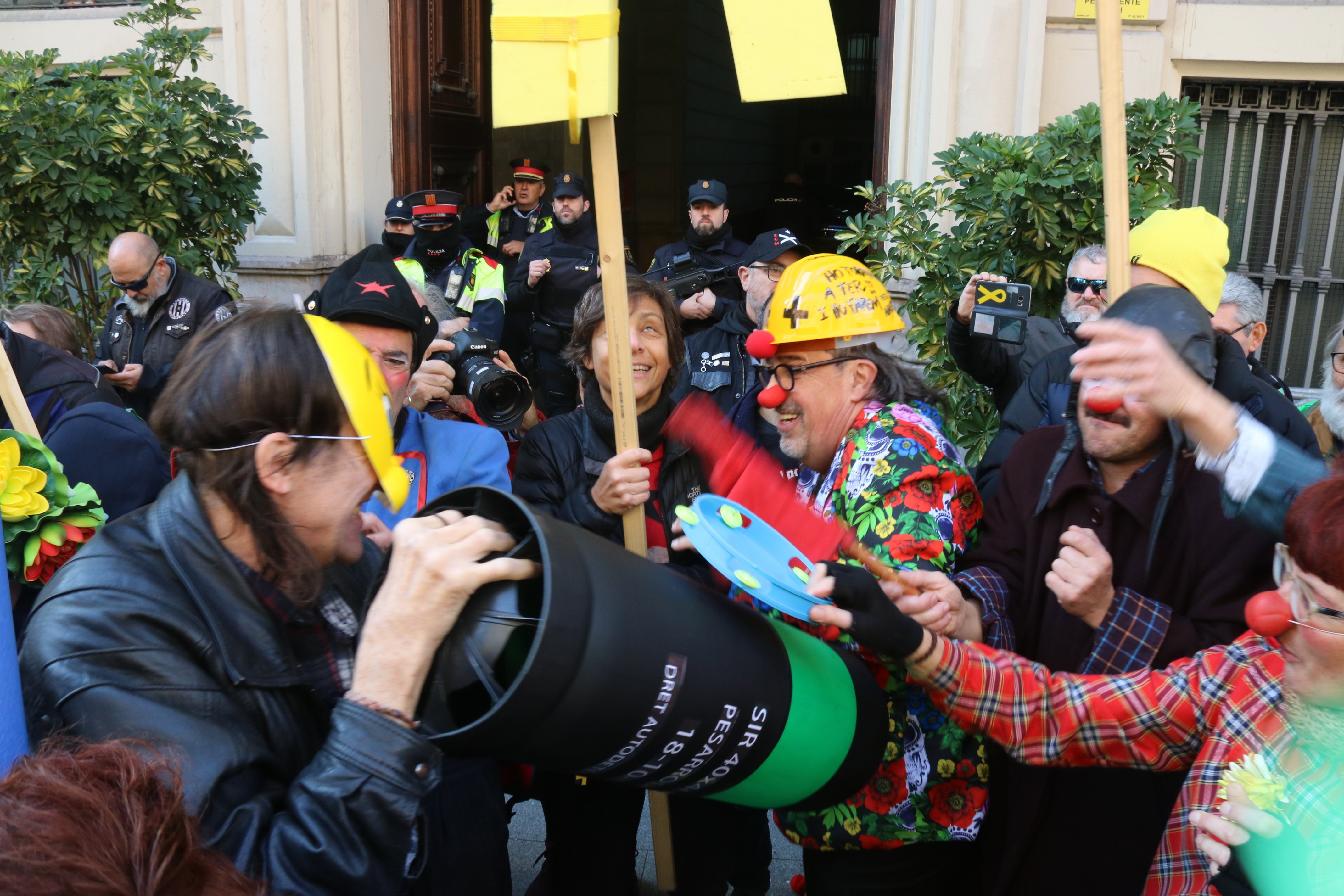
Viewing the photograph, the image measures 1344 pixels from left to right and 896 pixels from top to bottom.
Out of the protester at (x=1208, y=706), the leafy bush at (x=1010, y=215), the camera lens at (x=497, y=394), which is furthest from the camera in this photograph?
the leafy bush at (x=1010, y=215)

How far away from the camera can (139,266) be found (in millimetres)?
5129

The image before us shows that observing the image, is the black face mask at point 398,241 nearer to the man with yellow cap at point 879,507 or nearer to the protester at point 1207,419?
the man with yellow cap at point 879,507

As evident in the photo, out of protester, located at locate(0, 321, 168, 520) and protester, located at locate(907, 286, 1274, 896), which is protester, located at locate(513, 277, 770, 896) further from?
protester, located at locate(0, 321, 168, 520)

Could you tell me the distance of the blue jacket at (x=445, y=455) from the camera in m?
2.44

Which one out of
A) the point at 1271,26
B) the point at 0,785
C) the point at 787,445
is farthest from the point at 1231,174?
the point at 0,785

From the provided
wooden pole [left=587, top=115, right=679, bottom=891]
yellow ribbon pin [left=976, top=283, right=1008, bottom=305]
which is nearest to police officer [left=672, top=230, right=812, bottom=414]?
yellow ribbon pin [left=976, top=283, right=1008, bottom=305]

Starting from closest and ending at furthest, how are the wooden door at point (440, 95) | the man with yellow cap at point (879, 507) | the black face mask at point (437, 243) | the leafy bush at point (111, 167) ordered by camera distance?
the man with yellow cap at point (879, 507), the leafy bush at point (111, 167), the black face mask at point (437, 243), the wooden door at point (440, 95)

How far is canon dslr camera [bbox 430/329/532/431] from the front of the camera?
113 inches

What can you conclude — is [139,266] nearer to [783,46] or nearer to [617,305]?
[617,305]

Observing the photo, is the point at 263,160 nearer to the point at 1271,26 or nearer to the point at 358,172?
the point at 358,172

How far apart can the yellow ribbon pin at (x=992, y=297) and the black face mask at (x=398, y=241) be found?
366 cm

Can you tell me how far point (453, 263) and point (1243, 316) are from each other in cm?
394

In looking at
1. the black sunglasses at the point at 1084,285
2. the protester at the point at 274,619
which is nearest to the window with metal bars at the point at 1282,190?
the black sunglasses at the point at 1084,285

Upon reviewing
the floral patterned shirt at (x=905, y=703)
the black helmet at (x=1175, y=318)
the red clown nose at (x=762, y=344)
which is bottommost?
the floral patterned shirt at (x=905, y=703)
